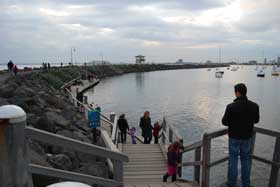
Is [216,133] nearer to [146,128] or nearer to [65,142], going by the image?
[65,142]

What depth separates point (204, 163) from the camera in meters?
4.87

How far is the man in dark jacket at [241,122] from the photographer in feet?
14.6

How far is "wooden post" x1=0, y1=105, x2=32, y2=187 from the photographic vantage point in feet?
6.79

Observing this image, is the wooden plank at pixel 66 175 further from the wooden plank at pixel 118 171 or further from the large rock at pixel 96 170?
the large rock at pixel 96 170

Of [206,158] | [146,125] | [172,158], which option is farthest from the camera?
[146,125]

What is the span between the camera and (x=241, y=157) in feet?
15.5

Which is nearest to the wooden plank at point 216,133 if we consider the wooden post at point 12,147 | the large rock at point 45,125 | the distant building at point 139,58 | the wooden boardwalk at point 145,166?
the wooden boardwalk at point 145,166

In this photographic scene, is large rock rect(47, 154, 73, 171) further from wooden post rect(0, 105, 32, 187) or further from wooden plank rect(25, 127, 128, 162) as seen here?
wooden post rect(0, 105, 32, 187)

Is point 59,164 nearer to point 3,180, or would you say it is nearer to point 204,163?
point 204,163

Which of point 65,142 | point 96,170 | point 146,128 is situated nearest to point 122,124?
point 146,128

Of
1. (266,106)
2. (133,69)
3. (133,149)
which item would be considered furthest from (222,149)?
(133,69)

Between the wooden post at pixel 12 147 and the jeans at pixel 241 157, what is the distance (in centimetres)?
340

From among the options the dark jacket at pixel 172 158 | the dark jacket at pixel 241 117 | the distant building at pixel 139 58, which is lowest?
the dark jacket at pixel 172 158

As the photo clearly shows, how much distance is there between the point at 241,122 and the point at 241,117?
82mm
